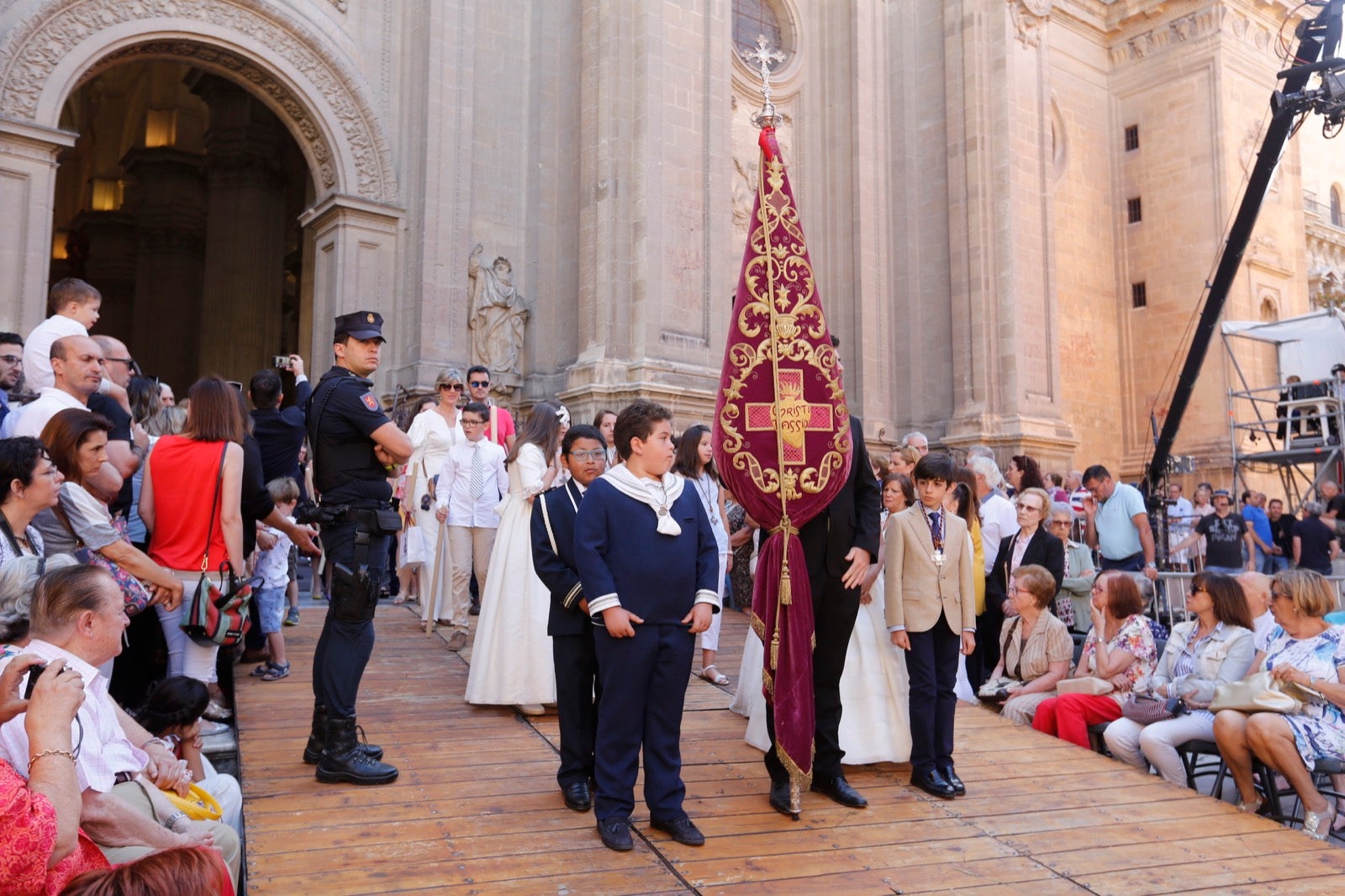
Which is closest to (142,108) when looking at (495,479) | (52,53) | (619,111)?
(52,53)

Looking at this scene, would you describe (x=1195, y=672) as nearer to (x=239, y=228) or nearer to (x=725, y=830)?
(x=725, y=830)

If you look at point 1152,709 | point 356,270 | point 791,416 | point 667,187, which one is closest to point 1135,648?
point 1152,709

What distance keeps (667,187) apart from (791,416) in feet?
34.1

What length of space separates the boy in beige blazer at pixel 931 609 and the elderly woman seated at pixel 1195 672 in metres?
1.66

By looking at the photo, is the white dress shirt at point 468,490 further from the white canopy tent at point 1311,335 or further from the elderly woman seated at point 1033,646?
the white canopy tent at point 1311,335

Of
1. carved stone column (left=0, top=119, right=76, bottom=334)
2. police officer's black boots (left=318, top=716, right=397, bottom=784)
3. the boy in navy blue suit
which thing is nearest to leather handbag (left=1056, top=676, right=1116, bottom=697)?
the boy in navy blue suit

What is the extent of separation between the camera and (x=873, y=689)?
18.9 feet

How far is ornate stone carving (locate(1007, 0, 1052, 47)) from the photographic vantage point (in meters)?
19.9

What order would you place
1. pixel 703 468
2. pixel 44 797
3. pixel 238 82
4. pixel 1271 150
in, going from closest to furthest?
1. pixel 44 797
2. pixel 703 468
3. pixel 238 82
4. pixel 1271 150

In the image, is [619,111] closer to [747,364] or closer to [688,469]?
[688,469]

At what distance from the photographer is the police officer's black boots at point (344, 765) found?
4770mm

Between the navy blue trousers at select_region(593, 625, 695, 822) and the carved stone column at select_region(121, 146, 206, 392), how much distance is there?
18.3m

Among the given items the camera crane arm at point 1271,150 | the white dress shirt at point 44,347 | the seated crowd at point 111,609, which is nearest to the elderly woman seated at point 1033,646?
the seated crowd at point 111,609

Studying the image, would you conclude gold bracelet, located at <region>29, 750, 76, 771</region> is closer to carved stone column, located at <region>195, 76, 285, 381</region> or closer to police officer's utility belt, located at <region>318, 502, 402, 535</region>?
police officer's utility belt, located at <region>318, 502, 402, 535</region>
